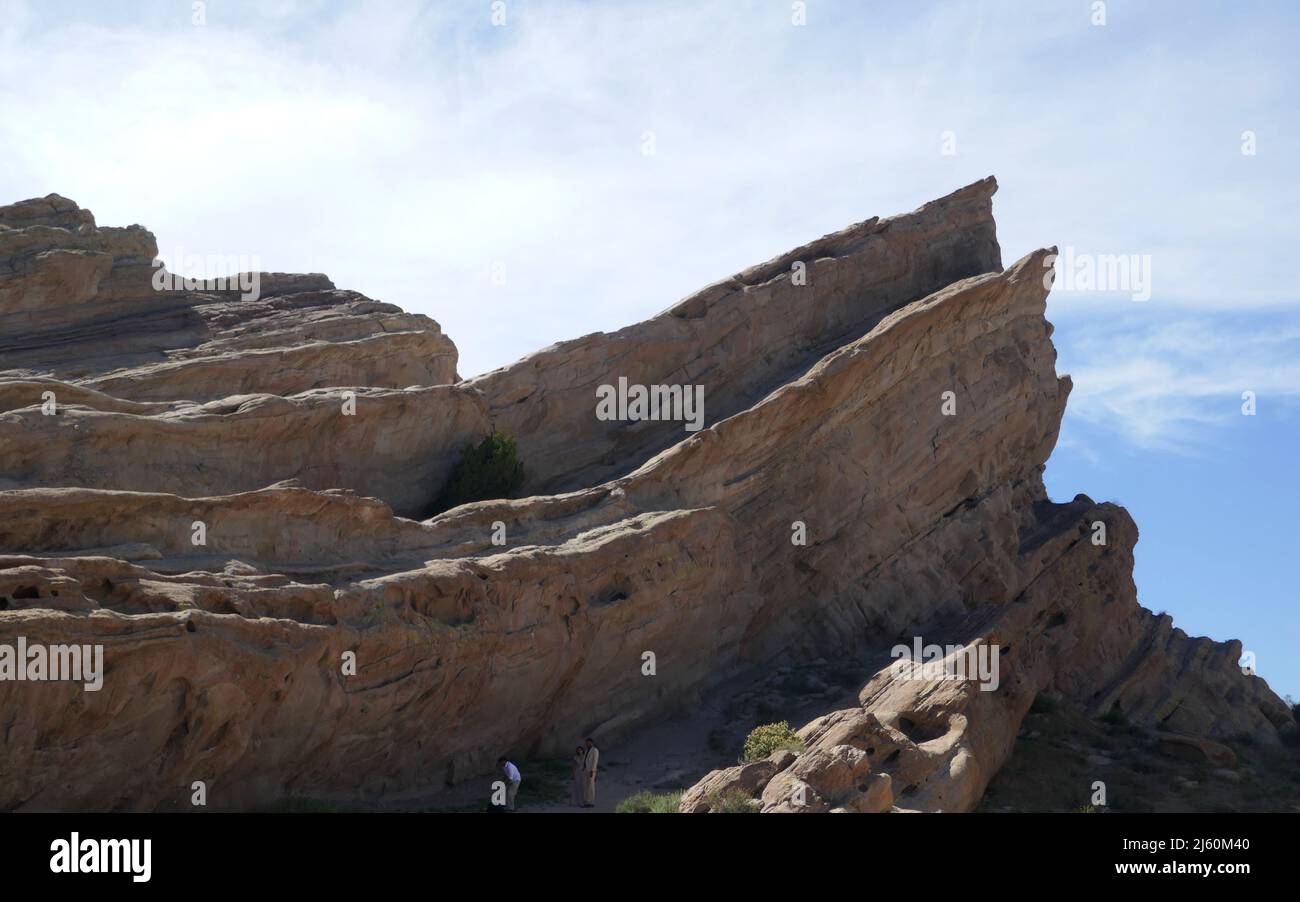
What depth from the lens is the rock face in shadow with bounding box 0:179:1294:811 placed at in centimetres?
2298

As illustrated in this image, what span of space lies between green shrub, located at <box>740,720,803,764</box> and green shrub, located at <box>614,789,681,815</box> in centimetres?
163

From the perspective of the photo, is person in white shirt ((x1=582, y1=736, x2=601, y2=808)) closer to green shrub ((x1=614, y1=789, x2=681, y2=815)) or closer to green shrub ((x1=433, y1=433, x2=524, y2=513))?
green shrub ((x1=614, y1=789, x2=681, y2=815))

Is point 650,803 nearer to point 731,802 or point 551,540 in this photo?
point 731,802

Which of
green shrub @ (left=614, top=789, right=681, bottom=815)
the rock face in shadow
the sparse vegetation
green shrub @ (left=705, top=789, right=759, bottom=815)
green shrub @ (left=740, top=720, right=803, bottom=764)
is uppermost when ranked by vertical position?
the rock face in shadow

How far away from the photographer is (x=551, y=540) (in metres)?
30.2

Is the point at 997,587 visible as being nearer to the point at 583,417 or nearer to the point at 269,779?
the point at 583,417

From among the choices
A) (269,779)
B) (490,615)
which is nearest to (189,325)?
(490,615)

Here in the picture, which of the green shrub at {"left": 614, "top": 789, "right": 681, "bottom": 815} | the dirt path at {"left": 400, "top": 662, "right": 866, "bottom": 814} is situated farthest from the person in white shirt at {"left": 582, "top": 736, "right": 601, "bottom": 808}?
the green shrub at {"left": 614, "top": 789, "right": 681, "bottom": 815}

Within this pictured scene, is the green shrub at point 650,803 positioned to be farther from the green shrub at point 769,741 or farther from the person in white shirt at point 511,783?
the person in white shirt at point 511,783

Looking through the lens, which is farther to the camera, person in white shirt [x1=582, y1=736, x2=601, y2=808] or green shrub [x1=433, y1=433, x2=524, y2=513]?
green shrub [x1=433, y1=433, x2=524, y2=513]

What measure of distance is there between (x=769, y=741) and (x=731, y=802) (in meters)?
4.30

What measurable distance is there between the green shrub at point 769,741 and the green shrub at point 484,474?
402 inches

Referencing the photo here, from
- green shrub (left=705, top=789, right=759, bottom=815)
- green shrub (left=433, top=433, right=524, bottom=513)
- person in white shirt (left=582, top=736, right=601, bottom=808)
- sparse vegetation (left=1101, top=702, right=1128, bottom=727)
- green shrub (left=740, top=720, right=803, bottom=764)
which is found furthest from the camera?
sparse vegetation (left=1101, top=702, right=1128, bottom=727)
